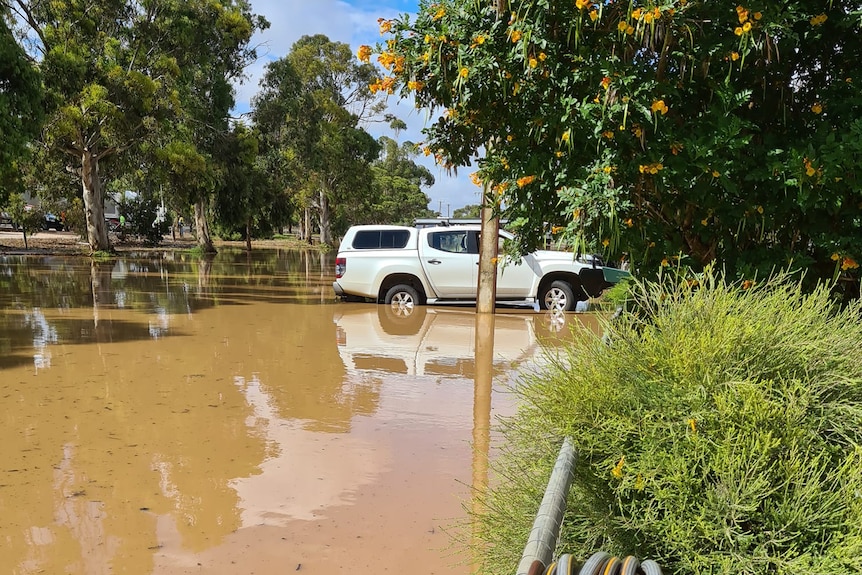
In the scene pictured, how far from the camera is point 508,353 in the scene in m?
10.1

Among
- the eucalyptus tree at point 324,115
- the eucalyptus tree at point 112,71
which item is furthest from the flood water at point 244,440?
the eucalyptus tree at point 324,115

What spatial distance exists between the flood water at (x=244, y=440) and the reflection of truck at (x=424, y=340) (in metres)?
0.05

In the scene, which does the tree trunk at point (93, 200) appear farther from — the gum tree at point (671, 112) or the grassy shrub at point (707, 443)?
the grassy shrub at point (707, 443)

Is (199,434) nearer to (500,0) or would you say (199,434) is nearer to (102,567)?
(102,567)

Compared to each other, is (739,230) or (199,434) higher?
(739,230)

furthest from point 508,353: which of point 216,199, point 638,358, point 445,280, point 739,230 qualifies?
point 216,199

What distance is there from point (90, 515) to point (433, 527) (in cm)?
214

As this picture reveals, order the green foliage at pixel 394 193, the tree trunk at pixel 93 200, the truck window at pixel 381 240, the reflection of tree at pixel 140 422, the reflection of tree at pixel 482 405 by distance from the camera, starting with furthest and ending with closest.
Result: the green foliage at pixel 394 193 → the tree trunk at pixel 93 200 → the truck window at pixel 381 240 → the reflection of tree at pixel 482 405 → the reflection of tree at pixel 140 422

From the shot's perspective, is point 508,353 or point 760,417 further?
point 508,353

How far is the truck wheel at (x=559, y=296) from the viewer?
47.0 feet

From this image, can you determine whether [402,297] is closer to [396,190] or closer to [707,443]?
[707,443]

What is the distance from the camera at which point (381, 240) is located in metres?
15.0

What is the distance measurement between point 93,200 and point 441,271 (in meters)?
20.1

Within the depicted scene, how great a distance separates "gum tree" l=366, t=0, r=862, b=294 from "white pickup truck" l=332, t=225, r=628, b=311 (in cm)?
928
